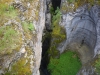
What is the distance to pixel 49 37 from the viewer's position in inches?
606

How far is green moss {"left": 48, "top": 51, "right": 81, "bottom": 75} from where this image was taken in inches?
594

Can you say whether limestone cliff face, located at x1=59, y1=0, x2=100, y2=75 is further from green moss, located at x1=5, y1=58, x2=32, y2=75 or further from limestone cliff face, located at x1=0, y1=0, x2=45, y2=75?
green moss, located at x1=5, y1=58, x2=32, y2=75

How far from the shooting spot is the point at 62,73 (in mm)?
15016

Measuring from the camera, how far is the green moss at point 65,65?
15094 millimetres

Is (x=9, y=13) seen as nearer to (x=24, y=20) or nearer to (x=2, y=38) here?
(x=24, y=20)

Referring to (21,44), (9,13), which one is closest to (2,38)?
(21,44)

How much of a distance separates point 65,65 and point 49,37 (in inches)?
103

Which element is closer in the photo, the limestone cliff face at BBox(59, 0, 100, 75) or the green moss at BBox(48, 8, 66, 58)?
the limestone cliff face at BBox(59, 0, 100, 75)

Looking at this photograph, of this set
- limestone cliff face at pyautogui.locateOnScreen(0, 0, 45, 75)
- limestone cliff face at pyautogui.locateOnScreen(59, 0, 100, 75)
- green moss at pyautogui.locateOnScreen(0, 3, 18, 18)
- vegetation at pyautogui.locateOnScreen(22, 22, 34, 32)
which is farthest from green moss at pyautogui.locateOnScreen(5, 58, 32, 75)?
limestone cliff face at pyautogui.locateOnScreen(59, 0, 100, 75)

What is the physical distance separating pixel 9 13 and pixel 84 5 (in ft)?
23.6

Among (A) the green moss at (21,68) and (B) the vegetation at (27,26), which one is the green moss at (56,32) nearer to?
(B) the vegetation at (27,26)

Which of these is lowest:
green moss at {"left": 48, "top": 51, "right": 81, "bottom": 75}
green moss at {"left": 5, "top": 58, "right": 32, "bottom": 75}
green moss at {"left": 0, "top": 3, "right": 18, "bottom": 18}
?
green moss at {"left": 48, "top": 51, "right": 81, "bottom": 75}

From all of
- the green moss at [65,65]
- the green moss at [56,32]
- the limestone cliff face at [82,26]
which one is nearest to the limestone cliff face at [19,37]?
the green moss at [56,32]

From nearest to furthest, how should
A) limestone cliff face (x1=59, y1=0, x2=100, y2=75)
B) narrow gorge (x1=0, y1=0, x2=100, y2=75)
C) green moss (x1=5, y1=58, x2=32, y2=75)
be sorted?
green moss (x1=5, y1=58, x2=32, y2=75), narrow gorge (x1=0, y1=0, x2=100, y2=75), limestone cliff face (x1=59, y1=0, x2=100, y2=75)
